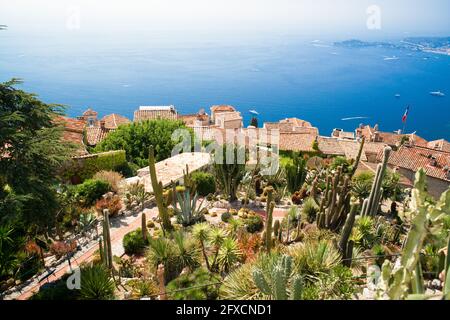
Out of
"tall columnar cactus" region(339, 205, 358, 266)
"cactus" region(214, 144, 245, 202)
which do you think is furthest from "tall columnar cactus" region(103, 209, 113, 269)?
"cactus" region(214, 144, 245, 202)

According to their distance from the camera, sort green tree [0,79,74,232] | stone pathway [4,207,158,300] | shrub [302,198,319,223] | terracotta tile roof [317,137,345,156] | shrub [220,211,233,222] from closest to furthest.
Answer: green tree [0,79,74,232] → stone pathway [4,207,158,300] → shrub [302,198,319,223] → shrub [220,211,233,222] → terracotta tile roof [317,137,345,156]

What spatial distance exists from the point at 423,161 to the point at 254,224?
2416 centimetres

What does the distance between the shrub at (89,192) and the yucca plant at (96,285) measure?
7.36 m

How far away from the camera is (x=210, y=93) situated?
113000 mm

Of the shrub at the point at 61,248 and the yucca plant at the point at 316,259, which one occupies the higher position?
the yucca plant at the point at 316,259

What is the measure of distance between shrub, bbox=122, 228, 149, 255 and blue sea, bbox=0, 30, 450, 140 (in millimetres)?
81582

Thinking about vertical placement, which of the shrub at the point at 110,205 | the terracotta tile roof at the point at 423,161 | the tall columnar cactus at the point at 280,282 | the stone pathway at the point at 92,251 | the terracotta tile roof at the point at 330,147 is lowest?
the terracotta tile roof at the point at 423,161

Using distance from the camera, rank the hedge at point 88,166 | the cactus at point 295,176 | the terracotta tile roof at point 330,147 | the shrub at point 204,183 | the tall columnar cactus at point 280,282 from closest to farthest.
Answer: the tall columnar cactus at point 280,282, the cactus at point 295,176, the shrub at point 204,183, the hedge at point 88,166, the terracotta tile roof at point 330,147

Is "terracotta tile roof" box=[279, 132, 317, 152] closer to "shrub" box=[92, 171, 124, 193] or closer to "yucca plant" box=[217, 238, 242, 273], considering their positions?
"shrub" box=[92, 171, 124, 193]

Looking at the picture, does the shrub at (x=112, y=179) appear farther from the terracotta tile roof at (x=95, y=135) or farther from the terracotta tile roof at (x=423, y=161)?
the terracotta tile roof at (x=423, y=161)

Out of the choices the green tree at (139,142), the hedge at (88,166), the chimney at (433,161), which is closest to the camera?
the hedge at (88,166)

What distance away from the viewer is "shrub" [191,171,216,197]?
56.4 feet

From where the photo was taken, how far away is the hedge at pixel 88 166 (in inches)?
734

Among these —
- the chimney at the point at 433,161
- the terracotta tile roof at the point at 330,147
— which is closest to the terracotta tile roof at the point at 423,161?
the chimney at the point at 433,161
